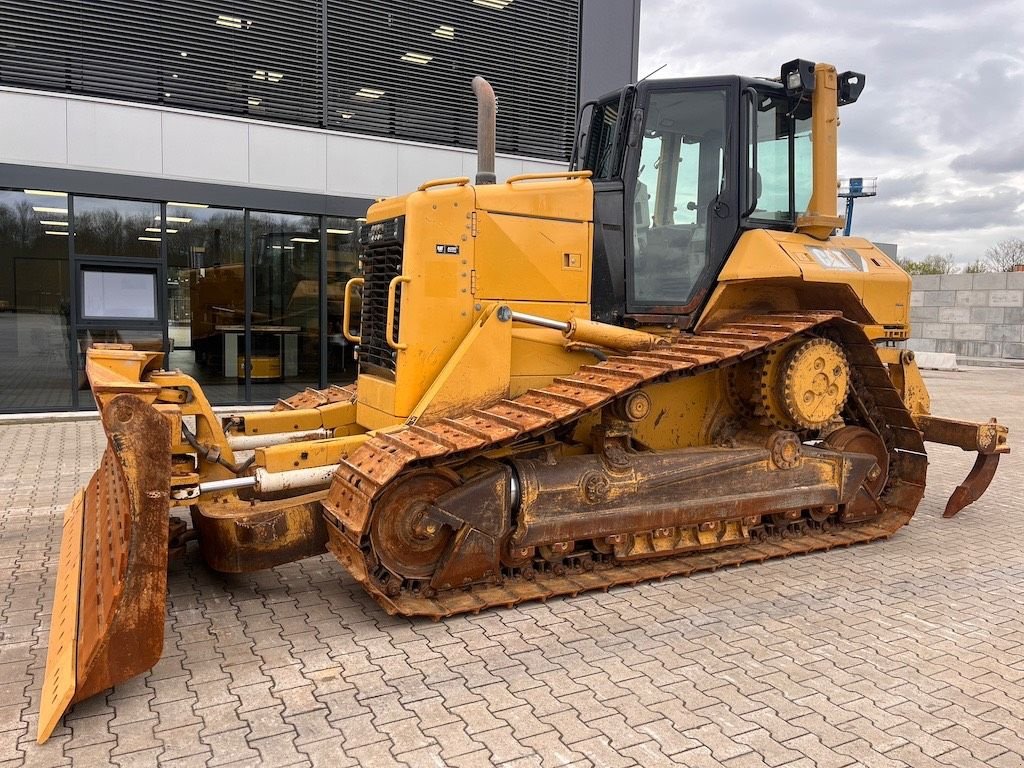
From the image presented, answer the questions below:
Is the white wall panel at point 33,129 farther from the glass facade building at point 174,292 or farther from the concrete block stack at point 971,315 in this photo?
the concrete block stack at point 971,315

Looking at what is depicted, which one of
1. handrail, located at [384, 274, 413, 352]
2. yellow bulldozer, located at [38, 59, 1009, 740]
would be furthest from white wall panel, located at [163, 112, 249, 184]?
handrail, located at [384, 274, 413, 352]

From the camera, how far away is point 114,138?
10.8 metres

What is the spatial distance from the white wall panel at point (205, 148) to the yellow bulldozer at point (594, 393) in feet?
19.9

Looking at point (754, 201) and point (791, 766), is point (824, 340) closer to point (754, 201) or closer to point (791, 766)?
point (754, 201)

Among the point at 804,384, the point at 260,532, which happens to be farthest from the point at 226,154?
the point at 804,384

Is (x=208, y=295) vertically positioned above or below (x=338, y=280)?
below

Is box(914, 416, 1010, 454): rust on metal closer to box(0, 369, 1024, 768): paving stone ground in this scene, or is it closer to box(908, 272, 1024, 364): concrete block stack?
box(0, 369, 1024, 768): paving stone ground

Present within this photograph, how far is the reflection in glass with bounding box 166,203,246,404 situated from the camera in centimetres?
1160

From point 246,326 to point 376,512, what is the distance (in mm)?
8559

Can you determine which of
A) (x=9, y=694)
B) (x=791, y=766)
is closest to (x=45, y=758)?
(x=9, y=694)

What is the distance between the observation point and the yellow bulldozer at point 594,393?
4.61 m

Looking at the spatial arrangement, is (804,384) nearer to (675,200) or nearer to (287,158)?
(675,200)

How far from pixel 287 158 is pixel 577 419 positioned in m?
8.65

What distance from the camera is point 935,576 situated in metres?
5.50
